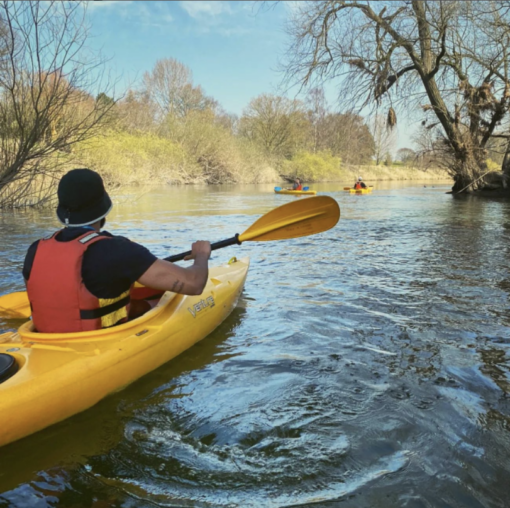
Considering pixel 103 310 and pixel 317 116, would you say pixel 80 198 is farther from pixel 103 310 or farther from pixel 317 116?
pixel 317 116

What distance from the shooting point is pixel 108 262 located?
6.79ft

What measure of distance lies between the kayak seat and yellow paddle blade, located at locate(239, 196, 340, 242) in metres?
1.95

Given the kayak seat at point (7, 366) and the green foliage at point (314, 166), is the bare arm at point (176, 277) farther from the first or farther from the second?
the green foliage at point (314, 166)

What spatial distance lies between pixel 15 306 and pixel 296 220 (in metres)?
2.20

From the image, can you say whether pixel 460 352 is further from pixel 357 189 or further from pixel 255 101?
pixel 255 101

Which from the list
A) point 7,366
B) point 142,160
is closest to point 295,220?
point 7,366

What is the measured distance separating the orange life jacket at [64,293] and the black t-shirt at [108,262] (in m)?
0.03

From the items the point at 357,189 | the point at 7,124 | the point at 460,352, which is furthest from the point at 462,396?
the point at 357,189

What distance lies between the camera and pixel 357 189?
1828cm

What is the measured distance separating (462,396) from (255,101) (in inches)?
1303

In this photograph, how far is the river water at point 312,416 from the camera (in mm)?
1613

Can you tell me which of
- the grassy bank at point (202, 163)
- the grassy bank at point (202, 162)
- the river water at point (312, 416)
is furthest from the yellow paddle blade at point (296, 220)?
the grassy bank at point (202, 163)

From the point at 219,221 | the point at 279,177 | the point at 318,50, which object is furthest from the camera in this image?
the point at 279,177

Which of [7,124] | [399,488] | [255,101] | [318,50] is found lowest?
[399,488]
